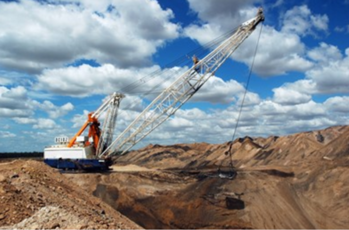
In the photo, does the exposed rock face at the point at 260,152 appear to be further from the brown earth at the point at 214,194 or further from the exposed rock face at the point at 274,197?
the brown earth at the point at 214,194

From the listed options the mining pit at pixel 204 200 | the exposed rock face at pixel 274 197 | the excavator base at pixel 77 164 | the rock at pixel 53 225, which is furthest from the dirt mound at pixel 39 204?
the excavator base at pixel 77 164

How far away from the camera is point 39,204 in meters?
8.88

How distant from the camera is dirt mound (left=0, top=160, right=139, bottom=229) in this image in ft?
25.4

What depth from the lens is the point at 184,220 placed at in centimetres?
1888

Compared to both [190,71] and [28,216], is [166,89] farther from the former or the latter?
[28,216]

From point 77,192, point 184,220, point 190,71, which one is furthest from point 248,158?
point 77,192

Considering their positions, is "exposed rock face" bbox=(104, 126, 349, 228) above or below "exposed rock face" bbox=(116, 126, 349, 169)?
below

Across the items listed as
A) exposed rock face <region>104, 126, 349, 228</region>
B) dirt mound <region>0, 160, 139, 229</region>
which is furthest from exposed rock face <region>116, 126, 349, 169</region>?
dirt mound <region>0, 160, 139, 229</region>

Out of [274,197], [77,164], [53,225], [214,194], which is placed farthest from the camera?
[77,164]

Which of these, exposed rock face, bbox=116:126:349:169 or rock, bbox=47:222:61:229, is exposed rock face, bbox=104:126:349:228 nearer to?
exposed rock face, bbox=116:126:349:169

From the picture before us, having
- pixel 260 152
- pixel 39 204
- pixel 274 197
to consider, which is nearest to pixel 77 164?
pixel 274 197

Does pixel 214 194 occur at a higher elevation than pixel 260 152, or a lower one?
lower

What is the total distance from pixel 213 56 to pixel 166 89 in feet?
15.6

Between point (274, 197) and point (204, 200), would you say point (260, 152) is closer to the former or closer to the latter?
point (274, 197)
